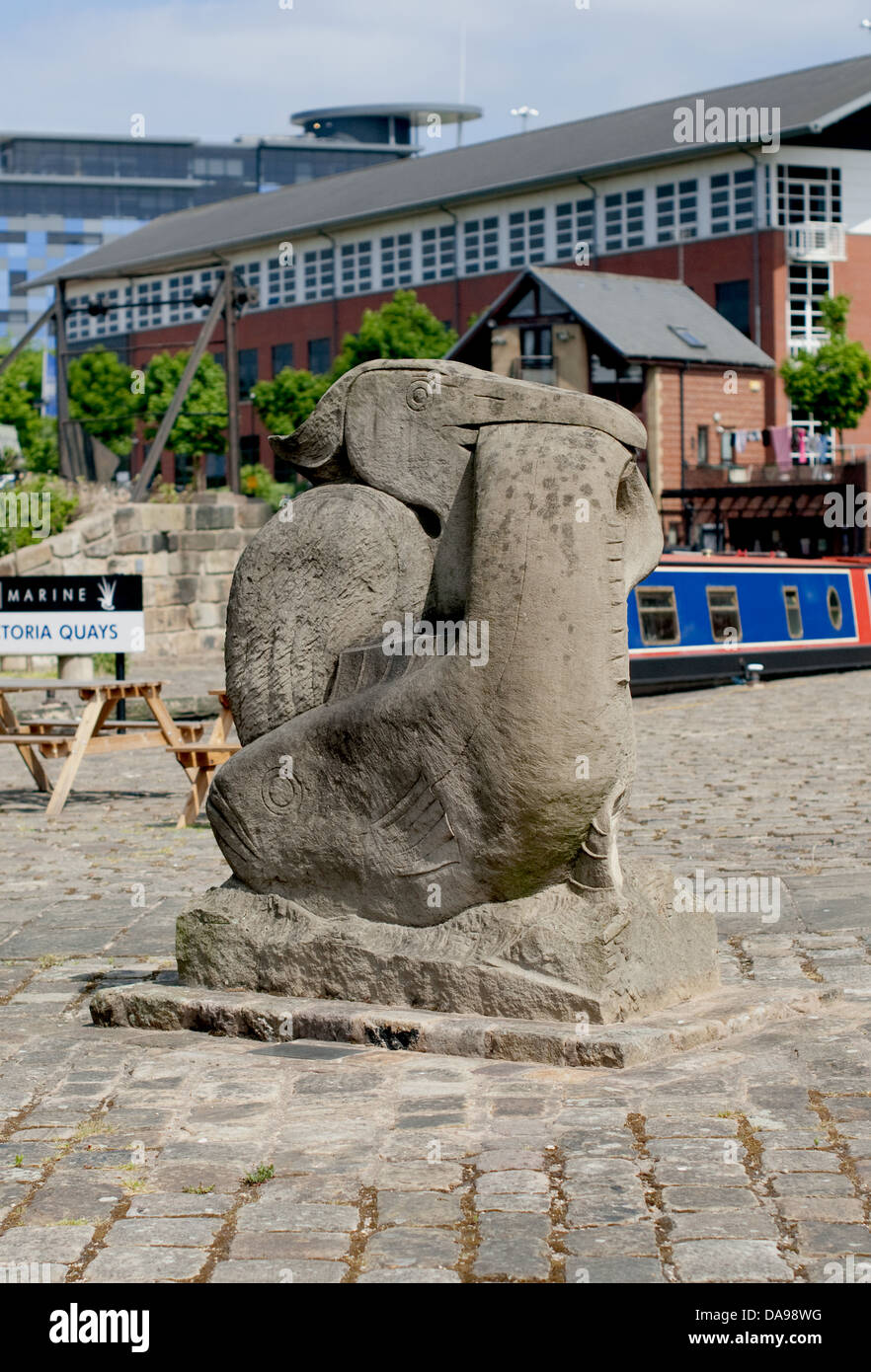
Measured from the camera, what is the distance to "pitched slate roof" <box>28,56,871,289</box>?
172ft

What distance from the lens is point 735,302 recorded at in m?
52.5

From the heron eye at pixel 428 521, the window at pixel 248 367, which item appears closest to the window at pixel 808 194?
the window at pixel 248 367

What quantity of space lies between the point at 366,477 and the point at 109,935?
2.57m

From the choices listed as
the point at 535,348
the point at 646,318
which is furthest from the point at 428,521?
the point at 646,318

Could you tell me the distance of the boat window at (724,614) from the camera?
24.0m

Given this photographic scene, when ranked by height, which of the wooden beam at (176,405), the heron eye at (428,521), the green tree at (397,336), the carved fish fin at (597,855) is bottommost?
the carved fish fin at (597,855)

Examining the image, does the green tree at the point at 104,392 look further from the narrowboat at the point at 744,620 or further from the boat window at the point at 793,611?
the boat window at the point at 793,611

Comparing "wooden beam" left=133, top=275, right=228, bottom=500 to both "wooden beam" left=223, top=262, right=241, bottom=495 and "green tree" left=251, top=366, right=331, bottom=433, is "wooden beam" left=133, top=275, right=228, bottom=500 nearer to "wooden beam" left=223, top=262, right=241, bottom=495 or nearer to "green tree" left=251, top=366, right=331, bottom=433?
"wooden beam" left=223, top=262, right=241, bottom=495


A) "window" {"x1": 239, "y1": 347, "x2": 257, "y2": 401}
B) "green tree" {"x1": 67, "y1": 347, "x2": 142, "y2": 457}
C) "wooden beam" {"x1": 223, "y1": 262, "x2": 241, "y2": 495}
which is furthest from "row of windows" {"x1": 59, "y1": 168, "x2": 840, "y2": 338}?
"wooden beam" {"x1": 223, "y1": 262, "x2": 241, "y2": 495}

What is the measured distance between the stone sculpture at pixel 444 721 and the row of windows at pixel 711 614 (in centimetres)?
1707

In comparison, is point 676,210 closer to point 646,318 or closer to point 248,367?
point 646,318

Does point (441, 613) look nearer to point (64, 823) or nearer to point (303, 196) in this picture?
point (64, 823)

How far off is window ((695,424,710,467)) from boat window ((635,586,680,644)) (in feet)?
85.3
